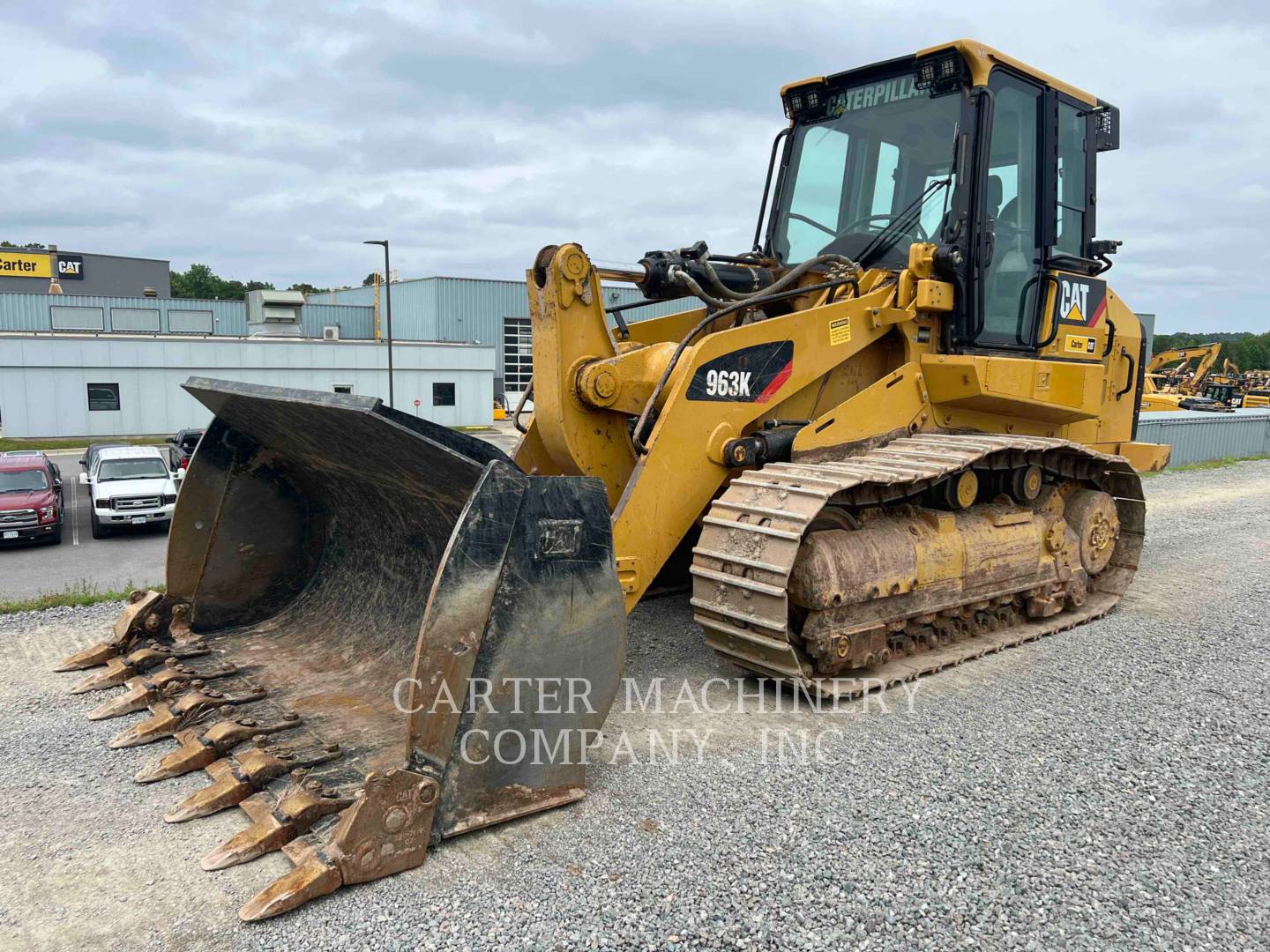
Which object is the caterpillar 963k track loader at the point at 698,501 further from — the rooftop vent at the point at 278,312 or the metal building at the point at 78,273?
the metal building at the point at 78,273

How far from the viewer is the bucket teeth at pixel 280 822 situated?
327cm

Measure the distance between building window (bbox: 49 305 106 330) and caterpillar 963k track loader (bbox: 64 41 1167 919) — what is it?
3208 cm

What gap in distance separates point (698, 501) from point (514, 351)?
32739 millimetres

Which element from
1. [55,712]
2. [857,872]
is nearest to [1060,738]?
[857,872]

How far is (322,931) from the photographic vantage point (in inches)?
115

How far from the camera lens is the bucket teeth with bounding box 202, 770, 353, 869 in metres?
3.27

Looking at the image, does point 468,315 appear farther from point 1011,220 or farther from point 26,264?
point 1011,220

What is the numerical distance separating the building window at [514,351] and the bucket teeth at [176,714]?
32.0m

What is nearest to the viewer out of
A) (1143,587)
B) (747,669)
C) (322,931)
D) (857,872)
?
(322,931)

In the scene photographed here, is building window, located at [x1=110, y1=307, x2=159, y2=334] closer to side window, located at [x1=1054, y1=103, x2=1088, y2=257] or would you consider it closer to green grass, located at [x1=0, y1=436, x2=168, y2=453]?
green grass, located at [x1=0, y1=436, x2=168, y2=453]

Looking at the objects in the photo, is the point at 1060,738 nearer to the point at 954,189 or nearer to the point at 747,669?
the point at 747,669

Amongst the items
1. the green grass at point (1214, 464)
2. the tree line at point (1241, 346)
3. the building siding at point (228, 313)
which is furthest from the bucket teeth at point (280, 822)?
the tree line at point (1241, 346)

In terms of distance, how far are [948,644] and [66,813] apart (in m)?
4.69

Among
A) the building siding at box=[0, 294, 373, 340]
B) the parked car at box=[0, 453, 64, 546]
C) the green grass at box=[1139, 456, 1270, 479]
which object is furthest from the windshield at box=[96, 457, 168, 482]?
the building siding at box=[0, 294, 373, 340]
